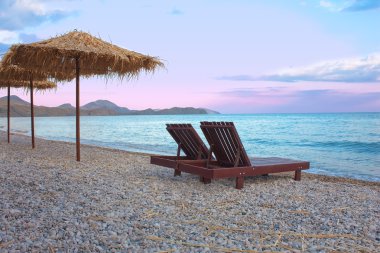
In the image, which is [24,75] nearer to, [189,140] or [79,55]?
[79,55]

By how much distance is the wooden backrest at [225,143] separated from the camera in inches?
217

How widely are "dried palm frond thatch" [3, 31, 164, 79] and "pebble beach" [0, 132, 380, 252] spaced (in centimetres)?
210

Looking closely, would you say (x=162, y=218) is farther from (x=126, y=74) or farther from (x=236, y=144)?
(x=126, y=74)

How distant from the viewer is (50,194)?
15.0ft

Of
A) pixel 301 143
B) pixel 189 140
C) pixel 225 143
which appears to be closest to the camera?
pixel 225 143

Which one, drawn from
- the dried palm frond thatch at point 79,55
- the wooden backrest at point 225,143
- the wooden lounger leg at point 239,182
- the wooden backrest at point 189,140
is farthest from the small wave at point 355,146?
the wooden lounger leg at point 239,182

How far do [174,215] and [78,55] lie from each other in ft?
15.0

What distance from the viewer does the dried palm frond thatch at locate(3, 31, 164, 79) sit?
6895 mm

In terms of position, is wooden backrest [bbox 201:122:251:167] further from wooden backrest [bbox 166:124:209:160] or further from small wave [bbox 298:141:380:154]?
small wave [bbox 298:141:380:154]

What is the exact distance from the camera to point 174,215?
404cm

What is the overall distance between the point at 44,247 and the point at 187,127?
3.51 m

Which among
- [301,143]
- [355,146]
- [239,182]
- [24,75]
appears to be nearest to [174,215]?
[239,182]

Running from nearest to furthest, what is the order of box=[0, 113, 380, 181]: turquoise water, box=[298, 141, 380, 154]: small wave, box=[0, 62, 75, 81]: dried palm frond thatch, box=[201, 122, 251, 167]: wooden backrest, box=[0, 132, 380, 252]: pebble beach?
box=[0, 132, 380, 252]: pebble beach → box=[201, 122, 251, 167]: wooden backrest → box=[0, 62, 75, 81]: dried palm frond thatch → box=[0, 113, 380, 181]: turquoise water → box=[298, 141, 380, 154]: small wave

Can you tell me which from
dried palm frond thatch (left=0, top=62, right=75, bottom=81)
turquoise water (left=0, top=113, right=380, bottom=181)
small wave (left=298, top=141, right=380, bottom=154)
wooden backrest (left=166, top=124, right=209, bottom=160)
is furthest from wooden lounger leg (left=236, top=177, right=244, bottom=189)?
small wave (left=298, top=141, right=380, bottom=154)
